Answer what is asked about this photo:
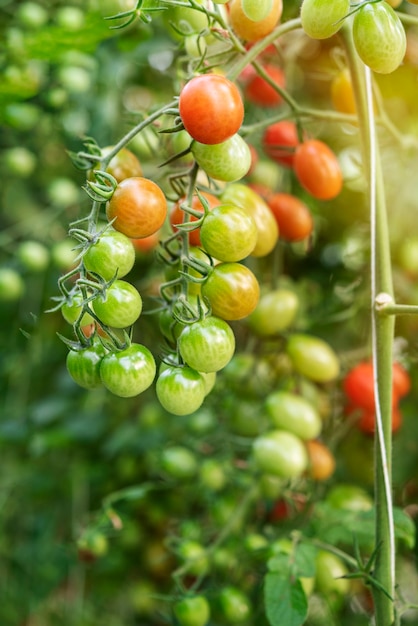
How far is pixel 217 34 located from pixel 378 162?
0.66 ft

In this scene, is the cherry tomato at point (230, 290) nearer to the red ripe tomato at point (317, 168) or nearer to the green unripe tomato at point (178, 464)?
the red ripe tomato at point (317, 168)

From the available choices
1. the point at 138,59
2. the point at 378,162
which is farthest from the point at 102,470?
the point at 378,162

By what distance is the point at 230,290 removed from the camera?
1.86ft

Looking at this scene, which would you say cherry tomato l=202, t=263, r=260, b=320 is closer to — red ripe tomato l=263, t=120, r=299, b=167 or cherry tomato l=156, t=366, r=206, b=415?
cherry tomato l=156, t=366, r=206, b=415

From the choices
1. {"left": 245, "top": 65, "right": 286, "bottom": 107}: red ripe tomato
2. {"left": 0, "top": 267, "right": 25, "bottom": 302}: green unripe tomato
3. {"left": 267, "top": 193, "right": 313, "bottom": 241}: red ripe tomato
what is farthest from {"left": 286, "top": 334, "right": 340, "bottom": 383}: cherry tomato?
{"left": 0, "top": 267, "right": 25, "bottom": 302}: green unripe tomato

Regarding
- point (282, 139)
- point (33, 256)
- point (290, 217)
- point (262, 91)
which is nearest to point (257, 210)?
point (290, 217)

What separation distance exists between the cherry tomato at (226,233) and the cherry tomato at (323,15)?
0.16m

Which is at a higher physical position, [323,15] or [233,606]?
[323,15]

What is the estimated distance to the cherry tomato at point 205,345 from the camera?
0.55 m

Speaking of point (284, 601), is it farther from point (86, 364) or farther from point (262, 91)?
point (262, 91)

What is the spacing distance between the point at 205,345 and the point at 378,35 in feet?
0.95

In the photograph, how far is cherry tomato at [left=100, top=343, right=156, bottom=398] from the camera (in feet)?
1.79

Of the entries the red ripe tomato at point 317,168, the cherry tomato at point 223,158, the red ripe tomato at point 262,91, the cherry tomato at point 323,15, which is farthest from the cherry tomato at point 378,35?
the red ripe tomato at point 262,91

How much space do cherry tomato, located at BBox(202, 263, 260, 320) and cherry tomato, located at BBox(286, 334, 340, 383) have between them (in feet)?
1.31
